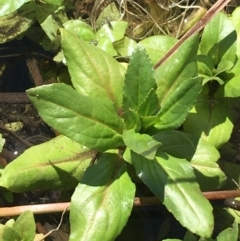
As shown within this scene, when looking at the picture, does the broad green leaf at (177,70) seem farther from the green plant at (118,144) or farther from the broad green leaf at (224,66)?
the broad green leaf at (224,66)

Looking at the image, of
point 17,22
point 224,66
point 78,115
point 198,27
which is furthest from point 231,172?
point 17,22

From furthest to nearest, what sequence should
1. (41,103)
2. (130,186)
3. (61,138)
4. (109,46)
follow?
(109,46) < (61,138) < (130,186) < (41,103)

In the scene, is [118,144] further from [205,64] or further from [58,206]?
[205,64]

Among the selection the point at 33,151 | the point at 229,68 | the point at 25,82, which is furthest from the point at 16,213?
the point at 229,68

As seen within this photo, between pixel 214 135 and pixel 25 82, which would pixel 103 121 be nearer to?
pixel 214 135

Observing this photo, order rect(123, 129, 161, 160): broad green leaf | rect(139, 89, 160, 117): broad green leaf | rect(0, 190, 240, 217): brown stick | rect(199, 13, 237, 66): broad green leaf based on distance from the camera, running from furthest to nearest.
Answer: rect(199, 13, 237, 66): broad green leaf, rect(0, 190, 240, 217): brown stick, rect(139, 89, 160, 117): broad green leaf, rect(123, 129, 161, 160): broad green leaf

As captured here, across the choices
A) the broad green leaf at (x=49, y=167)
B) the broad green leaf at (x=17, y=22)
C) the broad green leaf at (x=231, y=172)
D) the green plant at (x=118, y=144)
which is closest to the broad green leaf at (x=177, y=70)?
the green plant at (x=118, y=144)

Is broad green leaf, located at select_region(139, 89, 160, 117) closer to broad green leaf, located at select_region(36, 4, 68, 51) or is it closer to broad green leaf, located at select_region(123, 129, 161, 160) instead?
broad green leaf, located at select_region(123, 129, 161, 160)

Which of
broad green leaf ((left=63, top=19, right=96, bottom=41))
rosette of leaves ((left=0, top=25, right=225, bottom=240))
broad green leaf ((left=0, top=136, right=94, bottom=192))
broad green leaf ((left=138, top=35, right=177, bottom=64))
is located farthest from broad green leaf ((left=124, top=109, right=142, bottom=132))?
broad green leaf ((left=63, top=19, right=96, bottom=41))
